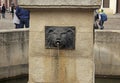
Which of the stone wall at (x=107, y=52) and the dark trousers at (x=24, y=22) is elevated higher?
the dark trousers at (x=24, y=22)

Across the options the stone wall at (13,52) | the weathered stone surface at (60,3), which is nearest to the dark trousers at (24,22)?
the stone wall at (13,52)

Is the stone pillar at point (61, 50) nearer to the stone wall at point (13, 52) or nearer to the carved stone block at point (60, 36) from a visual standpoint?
the carved stone block at point (60, 36)

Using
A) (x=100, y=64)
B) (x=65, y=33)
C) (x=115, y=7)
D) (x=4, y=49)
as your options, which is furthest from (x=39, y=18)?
(x=115, y=7)

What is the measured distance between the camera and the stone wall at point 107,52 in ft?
36.3

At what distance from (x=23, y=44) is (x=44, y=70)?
18.6 feet

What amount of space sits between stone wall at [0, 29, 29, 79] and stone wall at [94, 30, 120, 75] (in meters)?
2.08

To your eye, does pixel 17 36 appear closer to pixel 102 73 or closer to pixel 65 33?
pixel 102 73

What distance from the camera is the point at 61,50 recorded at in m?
5.20

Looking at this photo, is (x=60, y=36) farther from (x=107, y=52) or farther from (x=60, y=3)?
(x=107, y=52)

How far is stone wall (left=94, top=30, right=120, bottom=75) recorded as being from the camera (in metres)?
11.1

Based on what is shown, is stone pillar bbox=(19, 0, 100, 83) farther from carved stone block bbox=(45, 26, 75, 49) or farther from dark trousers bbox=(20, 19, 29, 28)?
dark trousers bbox=(20, 19, 29, 28)

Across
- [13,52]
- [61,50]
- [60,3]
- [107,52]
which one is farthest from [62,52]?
[107,52]

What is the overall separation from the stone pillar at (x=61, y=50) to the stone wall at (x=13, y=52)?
5.28 metres

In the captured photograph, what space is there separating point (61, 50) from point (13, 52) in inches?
228
